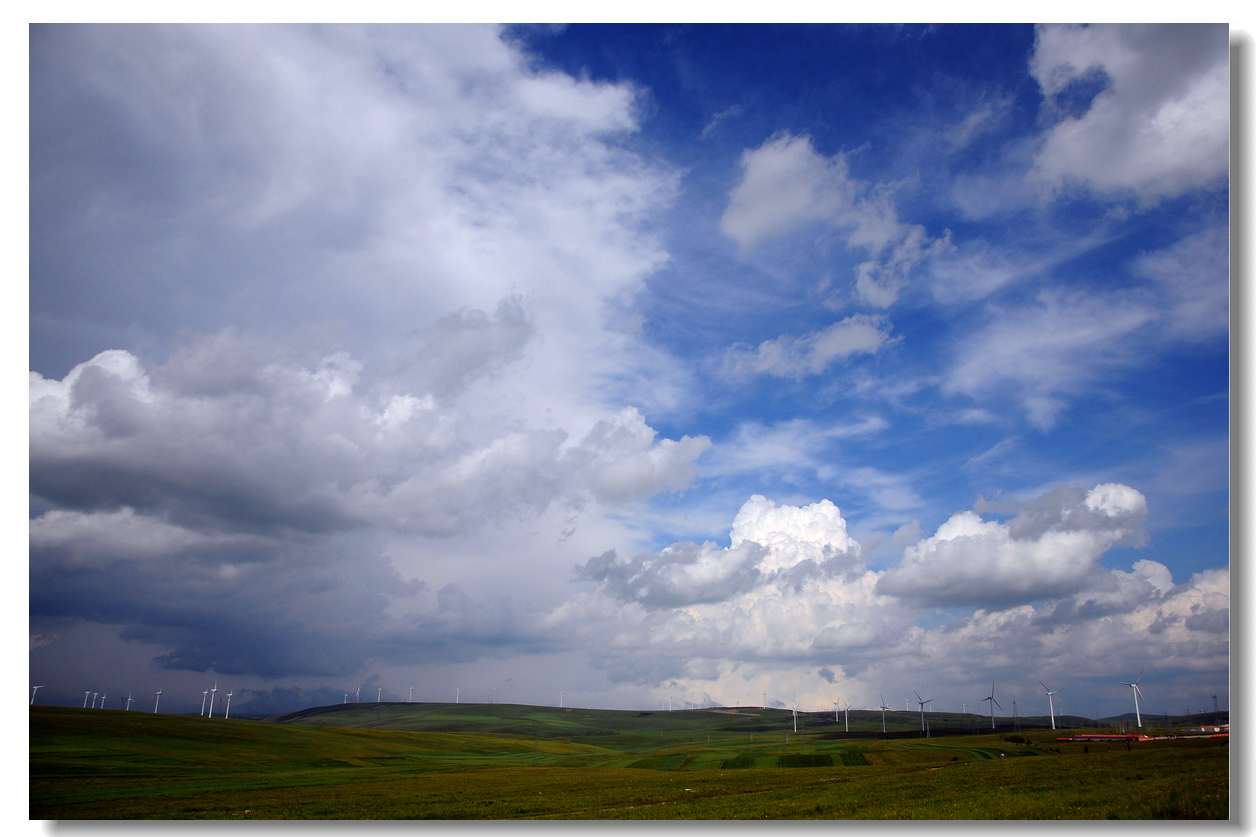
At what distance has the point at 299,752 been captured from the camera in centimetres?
13738

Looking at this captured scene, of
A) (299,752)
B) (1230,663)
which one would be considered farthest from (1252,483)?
(299,752)

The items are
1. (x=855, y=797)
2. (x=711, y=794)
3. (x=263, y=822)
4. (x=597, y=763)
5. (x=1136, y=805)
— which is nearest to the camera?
(x=1136, y=805)

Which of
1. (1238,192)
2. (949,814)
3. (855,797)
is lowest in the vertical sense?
(855,797)

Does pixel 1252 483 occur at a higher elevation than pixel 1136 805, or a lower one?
higher

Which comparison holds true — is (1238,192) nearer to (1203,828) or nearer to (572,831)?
(1203,828)

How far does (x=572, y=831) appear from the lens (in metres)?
32.9

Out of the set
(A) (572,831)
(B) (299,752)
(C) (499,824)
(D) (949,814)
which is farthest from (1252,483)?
(B) (299,752)

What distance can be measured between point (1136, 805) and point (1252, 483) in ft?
47.2

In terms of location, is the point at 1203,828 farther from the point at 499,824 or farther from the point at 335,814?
the point at 335,814

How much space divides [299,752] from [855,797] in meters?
132

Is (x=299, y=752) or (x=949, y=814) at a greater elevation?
(x=949, y=814)

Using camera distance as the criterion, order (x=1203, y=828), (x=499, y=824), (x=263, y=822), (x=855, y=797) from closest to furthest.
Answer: (x=1203, y=828) < (x=499, y=824) < (x=263, y=822) < (x=855, y=797)

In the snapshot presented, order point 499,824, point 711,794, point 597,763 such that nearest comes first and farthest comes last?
point 499,824 → point 711,794 → point 597,763

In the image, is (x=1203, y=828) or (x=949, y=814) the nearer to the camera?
(x=1203, y=828)
